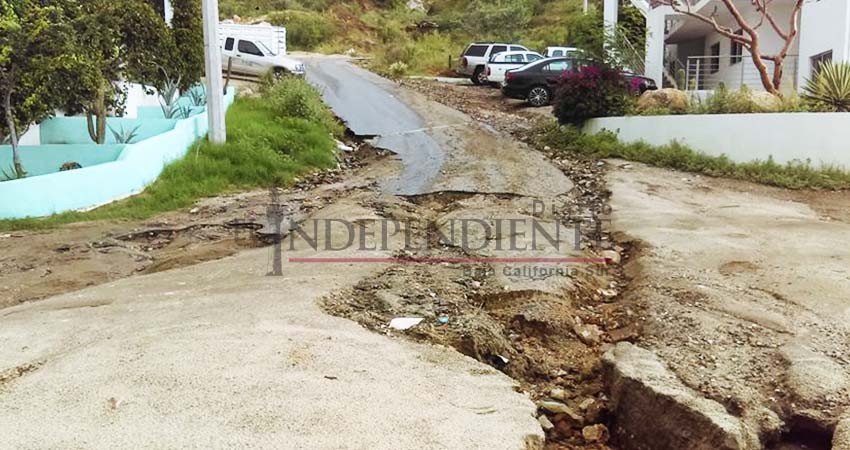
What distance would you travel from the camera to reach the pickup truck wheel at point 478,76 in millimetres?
27078

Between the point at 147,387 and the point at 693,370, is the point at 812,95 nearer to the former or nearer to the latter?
the point at 693,370

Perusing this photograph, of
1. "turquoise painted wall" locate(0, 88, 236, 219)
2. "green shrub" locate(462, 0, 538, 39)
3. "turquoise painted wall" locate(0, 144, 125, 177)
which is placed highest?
"green shrub" locate(462, 0, 538, 39)

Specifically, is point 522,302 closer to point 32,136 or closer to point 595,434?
point 595,434

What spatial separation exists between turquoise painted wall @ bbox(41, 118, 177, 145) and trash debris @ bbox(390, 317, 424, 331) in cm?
1010

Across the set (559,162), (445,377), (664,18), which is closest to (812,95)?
(559,162)

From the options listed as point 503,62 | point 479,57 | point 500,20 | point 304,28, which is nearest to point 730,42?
point 503,62

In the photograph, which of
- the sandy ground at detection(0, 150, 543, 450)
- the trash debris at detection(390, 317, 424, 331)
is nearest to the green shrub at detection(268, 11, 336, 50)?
the sandy ground at detection(0, 150, 543, 450)

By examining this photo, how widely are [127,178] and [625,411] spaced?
29.8ft

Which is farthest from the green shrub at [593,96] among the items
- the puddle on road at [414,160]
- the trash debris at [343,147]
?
the trash debris at [343,147]

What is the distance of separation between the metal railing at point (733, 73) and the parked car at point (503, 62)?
18.3 feet

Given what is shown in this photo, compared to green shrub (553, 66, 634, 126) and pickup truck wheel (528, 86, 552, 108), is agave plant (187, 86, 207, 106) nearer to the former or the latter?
green shrub (553, 66, 634, 126)

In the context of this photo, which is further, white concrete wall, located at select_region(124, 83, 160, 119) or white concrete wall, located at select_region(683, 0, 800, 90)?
white concrete wall, located at select_region(683, 0, 800, 90)

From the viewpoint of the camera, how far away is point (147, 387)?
13.1ft

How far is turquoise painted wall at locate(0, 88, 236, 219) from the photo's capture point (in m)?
9.41
